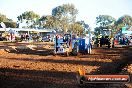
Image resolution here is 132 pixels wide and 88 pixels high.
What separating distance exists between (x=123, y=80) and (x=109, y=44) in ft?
95.0

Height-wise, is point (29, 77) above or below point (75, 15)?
below

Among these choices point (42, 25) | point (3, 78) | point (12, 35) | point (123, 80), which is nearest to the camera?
point (123, 80)

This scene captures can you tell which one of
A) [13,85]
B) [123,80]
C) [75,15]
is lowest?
[13,85]

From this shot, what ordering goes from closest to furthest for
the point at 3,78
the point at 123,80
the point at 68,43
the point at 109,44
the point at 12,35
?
1. the point at 123,80
2. the point at 3,78
3. the point at 68,43
4. the point at 109,44
5. the point at 12,35

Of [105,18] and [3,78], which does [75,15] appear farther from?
[3,78]

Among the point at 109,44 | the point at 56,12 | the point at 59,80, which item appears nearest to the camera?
the point at 59,80

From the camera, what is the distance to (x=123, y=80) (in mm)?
4719

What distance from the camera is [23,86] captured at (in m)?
9.07

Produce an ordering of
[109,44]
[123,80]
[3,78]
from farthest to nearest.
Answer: [109,44], [3,78], [123,80]

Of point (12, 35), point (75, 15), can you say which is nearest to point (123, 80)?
point (12, 35)

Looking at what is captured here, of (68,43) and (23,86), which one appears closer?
(23,86)

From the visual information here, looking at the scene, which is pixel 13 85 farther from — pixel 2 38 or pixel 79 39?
pixel 2 38

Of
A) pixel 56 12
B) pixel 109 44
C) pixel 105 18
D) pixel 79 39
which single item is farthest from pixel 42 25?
pixel 79 39

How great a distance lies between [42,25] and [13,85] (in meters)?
105
